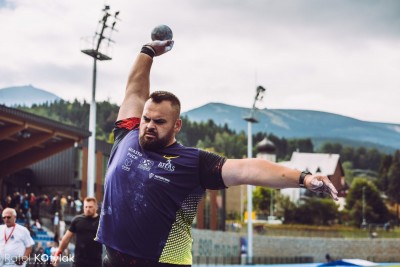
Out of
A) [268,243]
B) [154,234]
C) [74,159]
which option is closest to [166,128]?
[154,234]

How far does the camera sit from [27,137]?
A: 37.0 meters

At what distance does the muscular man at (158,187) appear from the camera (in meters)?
4.18

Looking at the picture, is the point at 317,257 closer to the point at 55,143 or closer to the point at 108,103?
the point at 55,143

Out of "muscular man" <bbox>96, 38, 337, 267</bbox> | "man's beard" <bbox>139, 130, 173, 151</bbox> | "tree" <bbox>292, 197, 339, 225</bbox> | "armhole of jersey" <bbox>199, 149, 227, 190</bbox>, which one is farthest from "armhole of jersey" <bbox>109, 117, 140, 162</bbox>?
"tree" <bbox>292, 197, 339, 225</bbox>

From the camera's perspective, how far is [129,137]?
4578 mm

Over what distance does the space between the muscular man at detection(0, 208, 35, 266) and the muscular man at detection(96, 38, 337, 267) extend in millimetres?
7655

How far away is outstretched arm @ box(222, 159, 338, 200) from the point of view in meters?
3.80

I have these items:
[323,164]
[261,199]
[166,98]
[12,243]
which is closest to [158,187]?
[166,98]

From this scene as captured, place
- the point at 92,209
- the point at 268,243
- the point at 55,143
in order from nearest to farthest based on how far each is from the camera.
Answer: the point at 92,209 → the point at 55,143 → the point at 268,243

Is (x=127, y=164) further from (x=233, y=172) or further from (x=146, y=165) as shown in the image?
(x=233, y=172)

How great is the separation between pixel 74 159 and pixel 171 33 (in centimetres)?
4547

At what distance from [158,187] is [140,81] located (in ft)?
3.54

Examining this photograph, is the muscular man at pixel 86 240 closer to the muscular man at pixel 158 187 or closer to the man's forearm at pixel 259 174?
the muscular man at pixel 158 187

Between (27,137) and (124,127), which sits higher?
(27,137)
